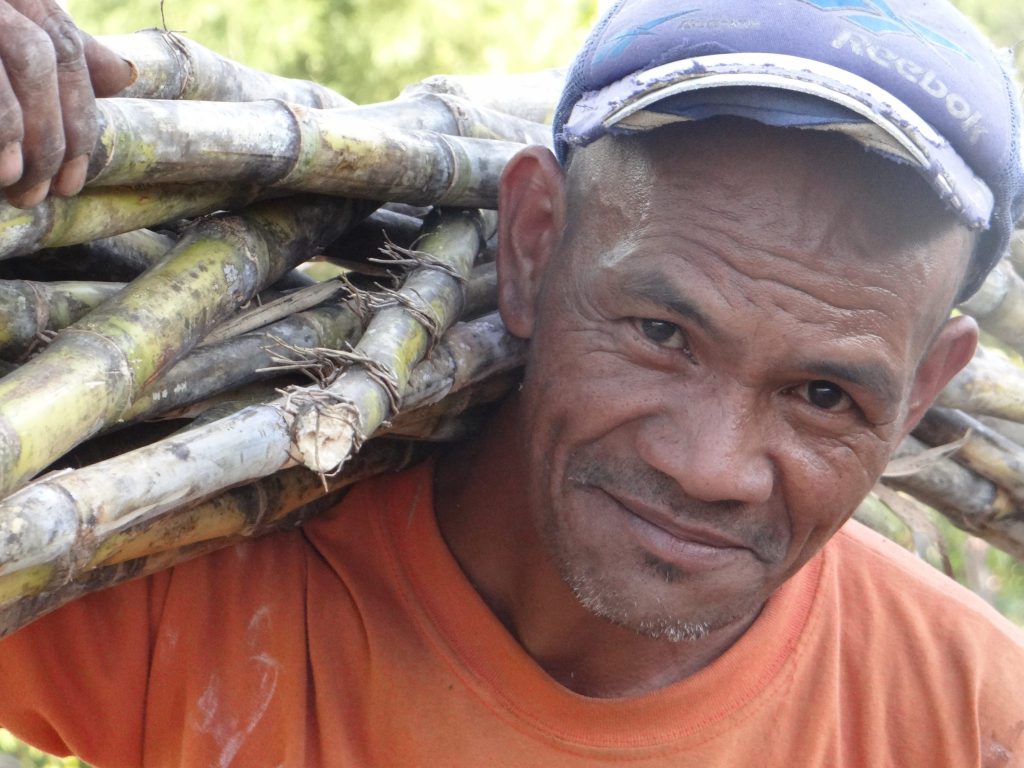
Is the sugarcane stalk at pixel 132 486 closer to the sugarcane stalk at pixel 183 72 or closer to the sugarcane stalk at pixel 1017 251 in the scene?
the sugarcane stalk at pixel 183 72

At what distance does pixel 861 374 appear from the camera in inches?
73.1

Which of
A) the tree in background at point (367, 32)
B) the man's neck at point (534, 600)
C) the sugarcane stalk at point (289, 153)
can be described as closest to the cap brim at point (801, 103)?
the sugarcane stalk at point (289, 153)

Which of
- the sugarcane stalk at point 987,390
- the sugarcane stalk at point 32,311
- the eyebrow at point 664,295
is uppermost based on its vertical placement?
the eyebrow at point 664,295

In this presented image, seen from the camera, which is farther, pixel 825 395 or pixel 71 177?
pixel 825 395

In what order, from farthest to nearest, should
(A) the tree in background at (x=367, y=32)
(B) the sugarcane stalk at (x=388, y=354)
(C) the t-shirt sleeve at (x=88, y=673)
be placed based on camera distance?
(A) the tree in background at (x=367, y=32) < (C) the t-shirt sleeve at (x=88, y=673) < (B) the sugarcane stalk at (x=388, y=354)

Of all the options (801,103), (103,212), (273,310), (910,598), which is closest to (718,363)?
(801,103)

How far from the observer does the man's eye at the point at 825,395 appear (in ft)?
6.19

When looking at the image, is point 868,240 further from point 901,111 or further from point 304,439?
point 304,439

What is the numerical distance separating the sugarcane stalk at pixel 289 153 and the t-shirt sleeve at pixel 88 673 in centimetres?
78

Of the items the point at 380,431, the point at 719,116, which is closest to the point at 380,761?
the point at 380,431

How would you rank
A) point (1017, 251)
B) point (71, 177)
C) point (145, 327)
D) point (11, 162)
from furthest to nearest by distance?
point (1017, 251) → point (145, 327) → point (71, 177) → point (11, 162)

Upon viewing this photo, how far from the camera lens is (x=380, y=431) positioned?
181 centimetres

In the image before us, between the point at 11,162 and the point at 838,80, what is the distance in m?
1.05

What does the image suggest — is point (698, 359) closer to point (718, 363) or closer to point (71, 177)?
point (718, 363)
